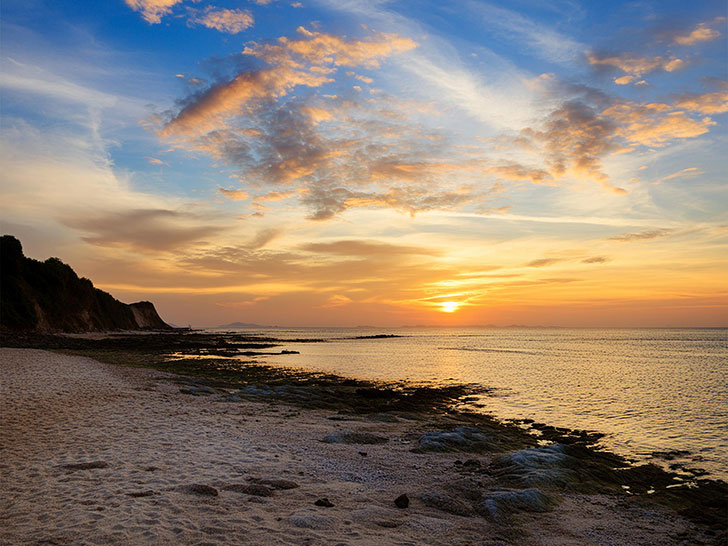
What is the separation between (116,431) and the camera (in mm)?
14086

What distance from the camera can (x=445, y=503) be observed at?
385 inches

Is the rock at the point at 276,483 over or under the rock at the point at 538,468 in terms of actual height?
over

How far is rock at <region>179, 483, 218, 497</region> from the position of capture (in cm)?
920

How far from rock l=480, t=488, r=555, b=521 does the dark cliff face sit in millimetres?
79103

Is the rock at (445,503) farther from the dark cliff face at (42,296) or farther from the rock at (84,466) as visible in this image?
the dark cliff face at (42,296)

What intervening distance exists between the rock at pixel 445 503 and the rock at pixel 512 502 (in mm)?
413

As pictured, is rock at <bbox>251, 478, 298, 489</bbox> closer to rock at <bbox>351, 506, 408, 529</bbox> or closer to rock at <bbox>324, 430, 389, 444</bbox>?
rock at <bbox>351, 506, 408, 529</bbox>

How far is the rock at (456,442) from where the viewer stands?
1494 cm

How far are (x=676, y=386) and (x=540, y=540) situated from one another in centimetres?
3493

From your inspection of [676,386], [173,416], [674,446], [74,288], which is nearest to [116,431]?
[173,416]

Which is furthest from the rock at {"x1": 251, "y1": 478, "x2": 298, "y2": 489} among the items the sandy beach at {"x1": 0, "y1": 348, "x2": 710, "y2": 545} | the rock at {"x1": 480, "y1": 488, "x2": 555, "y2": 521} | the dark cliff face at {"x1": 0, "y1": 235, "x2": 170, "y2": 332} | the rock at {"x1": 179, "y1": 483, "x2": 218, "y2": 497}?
the dark cliff face at {"x1": 0, "y1": 235, "x2": 170, "y2": 332}

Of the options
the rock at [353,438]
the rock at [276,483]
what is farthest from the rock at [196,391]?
the rock at [276,483]

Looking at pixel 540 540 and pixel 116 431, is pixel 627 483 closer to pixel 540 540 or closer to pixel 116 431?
pixel 540 540

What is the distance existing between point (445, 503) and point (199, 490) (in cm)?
531
